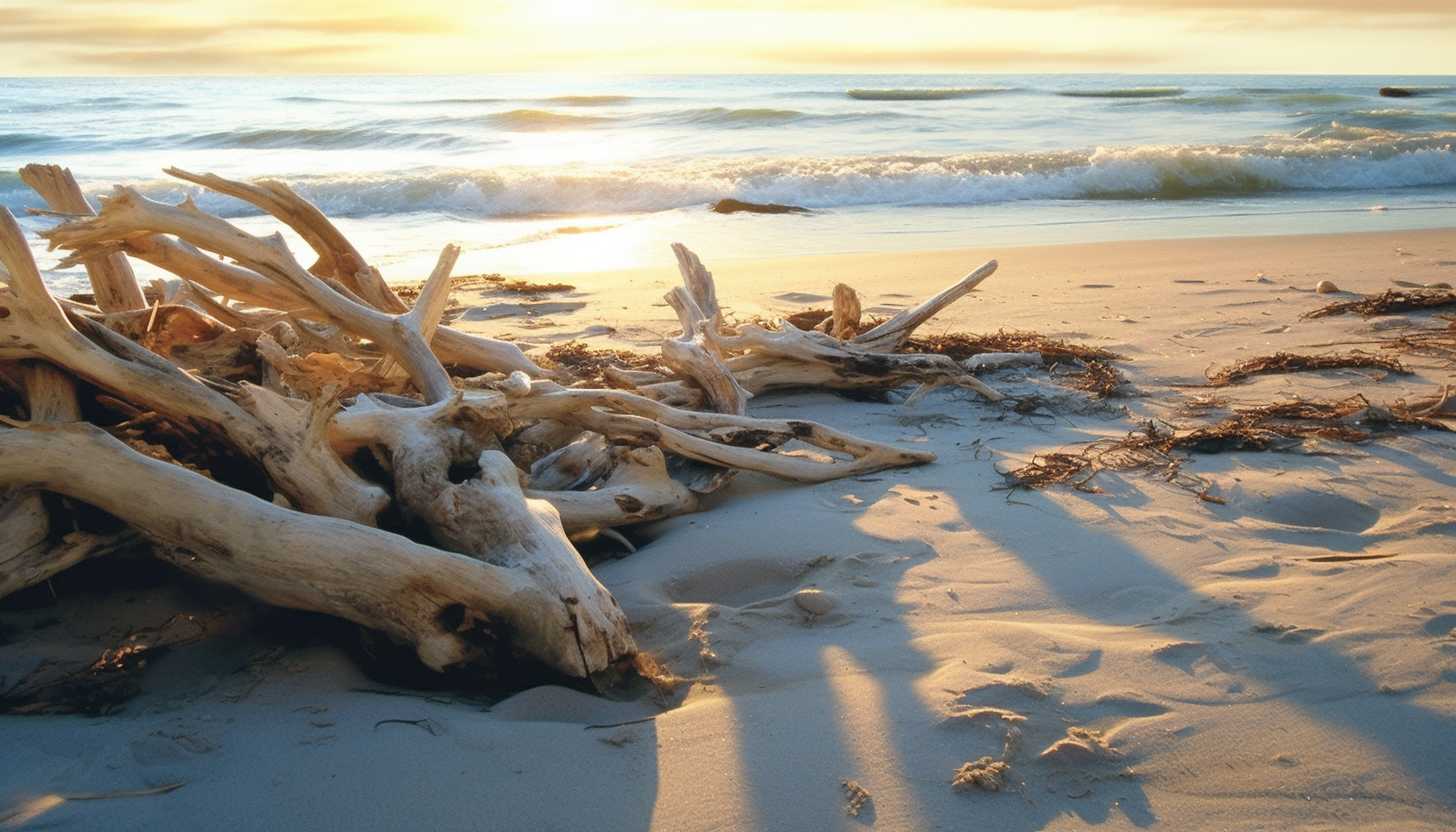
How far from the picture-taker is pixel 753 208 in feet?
43.8

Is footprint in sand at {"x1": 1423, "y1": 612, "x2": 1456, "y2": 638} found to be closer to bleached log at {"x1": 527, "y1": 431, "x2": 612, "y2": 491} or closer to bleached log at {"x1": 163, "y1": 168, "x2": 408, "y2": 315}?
bleached log at {"x1": 527, "y1": 431, "x2": 612, "y2": 491}

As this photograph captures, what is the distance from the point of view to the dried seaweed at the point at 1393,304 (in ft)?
19.6

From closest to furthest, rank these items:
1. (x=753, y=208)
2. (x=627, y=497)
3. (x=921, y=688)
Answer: (x=921, y=688)
(x=627, y=497)
(x=753, y=208)

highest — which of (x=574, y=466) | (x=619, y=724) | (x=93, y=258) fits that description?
(x=93, y=258)

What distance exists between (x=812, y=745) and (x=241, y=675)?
1.37 m

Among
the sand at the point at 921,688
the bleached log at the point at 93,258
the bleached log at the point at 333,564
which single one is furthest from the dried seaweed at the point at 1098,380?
the bleached log at the point at 93,258

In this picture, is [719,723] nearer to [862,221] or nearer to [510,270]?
[510,270]

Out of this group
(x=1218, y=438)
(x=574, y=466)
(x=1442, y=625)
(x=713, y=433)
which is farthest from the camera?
(x=1218, y=438)

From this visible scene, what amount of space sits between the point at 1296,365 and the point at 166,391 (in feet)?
15.5

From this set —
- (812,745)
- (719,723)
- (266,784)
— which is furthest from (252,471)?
(812,745)

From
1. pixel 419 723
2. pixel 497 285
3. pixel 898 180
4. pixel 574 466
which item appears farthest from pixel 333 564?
pixel 898 180

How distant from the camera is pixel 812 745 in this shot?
2133 millimetres

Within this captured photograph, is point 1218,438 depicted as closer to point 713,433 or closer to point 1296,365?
point 1296,365

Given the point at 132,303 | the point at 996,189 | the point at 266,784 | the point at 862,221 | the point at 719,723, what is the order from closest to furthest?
the point at 266,784 → the point at 719,723 → the point at 132,303 → the point at 862,221 → the point at 996,189
